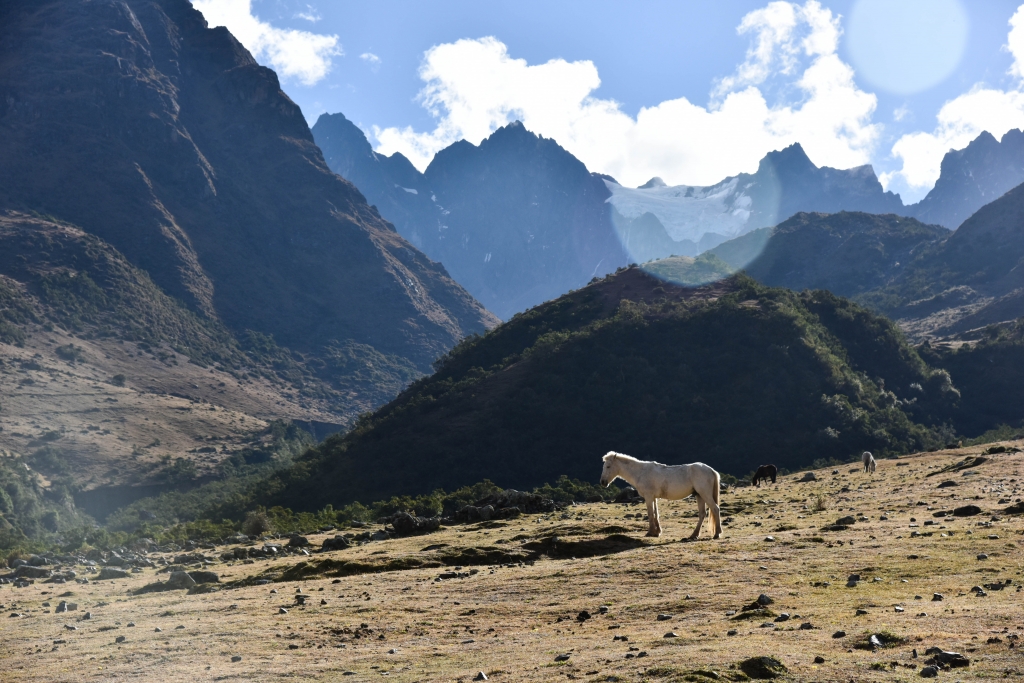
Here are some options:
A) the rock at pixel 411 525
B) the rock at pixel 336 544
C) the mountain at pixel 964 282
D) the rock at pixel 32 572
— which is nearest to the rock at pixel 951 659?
the rock at pixel 336 544

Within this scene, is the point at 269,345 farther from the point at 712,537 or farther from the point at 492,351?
the point at 712,537

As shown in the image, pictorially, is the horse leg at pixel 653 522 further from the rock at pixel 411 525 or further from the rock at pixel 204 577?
the rock at pixel 204 577

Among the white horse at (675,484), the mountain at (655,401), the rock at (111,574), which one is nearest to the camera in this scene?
the white horse at (675,484)

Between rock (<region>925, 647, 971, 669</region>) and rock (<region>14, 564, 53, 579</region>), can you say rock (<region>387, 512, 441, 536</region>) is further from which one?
rock (<region>925, 647, 971, 669</region>)

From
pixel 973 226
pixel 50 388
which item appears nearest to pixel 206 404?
pixel 50 388

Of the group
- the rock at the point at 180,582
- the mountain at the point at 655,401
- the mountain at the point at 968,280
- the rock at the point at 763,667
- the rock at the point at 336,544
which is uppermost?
the mountain at the point at 968,280

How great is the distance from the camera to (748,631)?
11.3m

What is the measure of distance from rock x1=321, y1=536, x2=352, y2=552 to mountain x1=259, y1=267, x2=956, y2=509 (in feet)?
140

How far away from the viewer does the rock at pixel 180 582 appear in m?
22.4

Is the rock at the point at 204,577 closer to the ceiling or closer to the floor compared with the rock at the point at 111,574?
closer to the ceiling

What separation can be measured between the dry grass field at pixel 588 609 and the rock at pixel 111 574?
5.74 ft

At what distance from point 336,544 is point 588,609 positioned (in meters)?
15.7

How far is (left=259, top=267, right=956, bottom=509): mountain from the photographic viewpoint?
242ft

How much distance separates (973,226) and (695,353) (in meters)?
129
